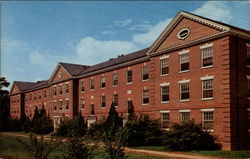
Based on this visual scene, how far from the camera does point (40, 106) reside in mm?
64375

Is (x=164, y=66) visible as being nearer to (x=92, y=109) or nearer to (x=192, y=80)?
(x=192, y=80)

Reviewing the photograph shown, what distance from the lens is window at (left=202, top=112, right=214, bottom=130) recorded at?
25.2m

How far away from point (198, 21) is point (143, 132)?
1133cm

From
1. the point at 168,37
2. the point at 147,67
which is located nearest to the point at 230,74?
the point at 168,37

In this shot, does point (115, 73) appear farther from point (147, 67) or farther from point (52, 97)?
point (52, 97)

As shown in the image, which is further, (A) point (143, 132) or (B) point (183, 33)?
(A) point (143, 132)

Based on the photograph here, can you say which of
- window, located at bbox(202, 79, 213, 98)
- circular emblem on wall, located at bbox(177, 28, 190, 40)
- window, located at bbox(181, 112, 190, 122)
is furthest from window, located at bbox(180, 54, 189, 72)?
window, located at bbox(181, 112, 190, 122)

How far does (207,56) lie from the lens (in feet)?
86.0

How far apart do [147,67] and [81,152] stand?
23190 mm

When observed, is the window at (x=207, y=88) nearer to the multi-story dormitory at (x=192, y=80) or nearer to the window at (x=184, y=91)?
the multi-story dormitory at (x=192, y=80)

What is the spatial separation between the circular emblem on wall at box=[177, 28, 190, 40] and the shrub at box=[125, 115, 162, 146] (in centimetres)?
848

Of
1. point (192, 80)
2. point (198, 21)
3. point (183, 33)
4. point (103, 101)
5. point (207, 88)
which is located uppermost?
point (198, 21)

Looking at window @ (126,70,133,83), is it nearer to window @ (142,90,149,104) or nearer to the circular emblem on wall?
window @ (142,90,149,104)

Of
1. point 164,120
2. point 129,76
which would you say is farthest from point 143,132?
point 129,76
